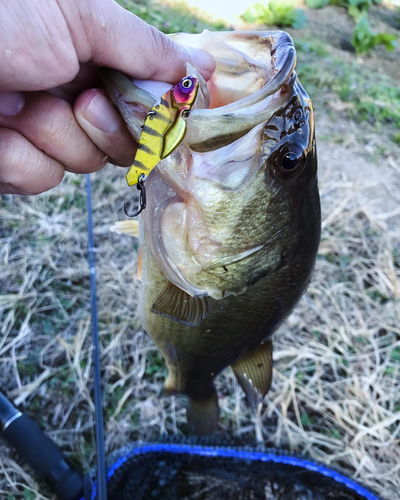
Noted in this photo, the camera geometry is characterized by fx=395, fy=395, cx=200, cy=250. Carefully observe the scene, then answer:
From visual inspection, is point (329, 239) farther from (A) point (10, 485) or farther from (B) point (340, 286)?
(A) point (10, 485)

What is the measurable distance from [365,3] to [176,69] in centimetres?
804

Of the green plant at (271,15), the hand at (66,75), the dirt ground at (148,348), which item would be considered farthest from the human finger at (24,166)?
the green plant at (271,15)

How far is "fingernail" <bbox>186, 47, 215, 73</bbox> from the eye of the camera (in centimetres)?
91

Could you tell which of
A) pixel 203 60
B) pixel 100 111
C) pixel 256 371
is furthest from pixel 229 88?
pixel 256 371

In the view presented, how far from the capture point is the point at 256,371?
1.50 meters

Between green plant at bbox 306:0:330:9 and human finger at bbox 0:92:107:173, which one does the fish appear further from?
green plant at bbox 306:0:330:9

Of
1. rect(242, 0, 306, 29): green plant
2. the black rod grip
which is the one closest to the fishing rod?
the black rod grip

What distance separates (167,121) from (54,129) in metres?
0.43

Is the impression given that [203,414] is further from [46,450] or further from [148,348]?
[46,450]

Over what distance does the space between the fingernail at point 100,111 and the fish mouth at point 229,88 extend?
0.04 m

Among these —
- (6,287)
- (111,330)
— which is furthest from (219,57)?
(6,287)

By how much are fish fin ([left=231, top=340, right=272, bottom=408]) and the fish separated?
0.19 m

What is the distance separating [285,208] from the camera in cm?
99

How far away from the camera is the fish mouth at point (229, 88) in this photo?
0.79m
